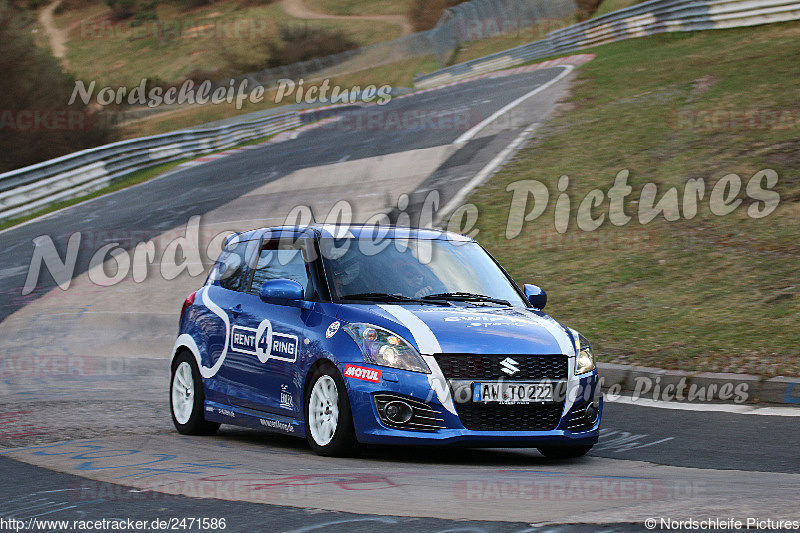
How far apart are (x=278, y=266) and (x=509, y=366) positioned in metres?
2.39

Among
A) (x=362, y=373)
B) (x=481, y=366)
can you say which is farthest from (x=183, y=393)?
(x=481, y=366)

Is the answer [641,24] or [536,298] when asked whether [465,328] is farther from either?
[641,24]

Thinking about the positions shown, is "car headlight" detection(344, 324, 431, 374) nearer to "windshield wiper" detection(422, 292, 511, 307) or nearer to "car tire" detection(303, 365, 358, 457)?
"car tire" detection(303, 365, 358, 457)

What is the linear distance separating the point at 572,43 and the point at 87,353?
33843 mm

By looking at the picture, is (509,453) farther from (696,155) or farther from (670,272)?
(696,155)

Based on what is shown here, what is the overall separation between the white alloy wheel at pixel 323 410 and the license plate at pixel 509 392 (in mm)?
982

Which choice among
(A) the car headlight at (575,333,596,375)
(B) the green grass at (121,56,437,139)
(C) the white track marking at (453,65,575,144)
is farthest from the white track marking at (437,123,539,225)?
(B) the green grass at (121,56,437,139)

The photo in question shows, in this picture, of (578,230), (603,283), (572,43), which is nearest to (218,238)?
(578,230)

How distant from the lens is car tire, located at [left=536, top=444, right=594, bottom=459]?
7828 mm

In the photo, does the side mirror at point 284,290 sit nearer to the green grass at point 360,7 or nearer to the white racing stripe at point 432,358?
the white racing stripe at point 432,358

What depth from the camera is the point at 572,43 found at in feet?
148

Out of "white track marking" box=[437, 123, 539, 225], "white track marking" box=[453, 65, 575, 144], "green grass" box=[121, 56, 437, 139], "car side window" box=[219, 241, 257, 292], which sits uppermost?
"car side window" box=[219, 241, 257, 292]

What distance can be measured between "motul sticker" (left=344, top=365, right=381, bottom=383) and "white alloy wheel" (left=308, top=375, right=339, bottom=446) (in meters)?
0.17

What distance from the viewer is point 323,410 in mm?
7672
